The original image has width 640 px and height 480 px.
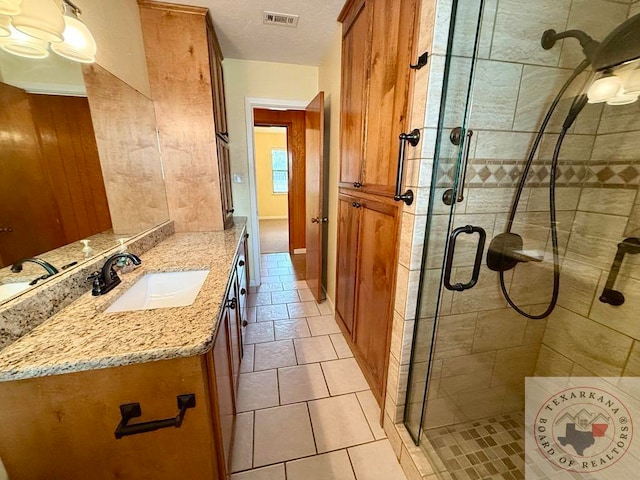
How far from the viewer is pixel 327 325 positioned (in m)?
2.42

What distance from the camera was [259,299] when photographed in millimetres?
2908

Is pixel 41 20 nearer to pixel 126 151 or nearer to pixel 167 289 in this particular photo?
pixel 126 151

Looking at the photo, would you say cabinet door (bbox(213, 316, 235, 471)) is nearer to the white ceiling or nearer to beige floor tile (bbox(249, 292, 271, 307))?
beige floor tile (bbox(249, 292, 271, 307))

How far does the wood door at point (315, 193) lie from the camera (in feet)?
8.04

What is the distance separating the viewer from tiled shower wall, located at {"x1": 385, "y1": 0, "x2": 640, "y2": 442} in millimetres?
1047

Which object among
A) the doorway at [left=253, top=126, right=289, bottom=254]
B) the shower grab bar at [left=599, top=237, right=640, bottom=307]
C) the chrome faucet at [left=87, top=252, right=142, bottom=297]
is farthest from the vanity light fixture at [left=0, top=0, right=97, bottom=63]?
the doorway at [left=253, top=126, right=289, bottom=254]

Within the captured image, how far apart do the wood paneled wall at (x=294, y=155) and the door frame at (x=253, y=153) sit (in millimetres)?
776

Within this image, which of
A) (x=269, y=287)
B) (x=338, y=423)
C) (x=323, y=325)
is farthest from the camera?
(x=269, y=287)

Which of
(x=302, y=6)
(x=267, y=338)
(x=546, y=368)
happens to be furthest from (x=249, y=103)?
(x=546, y=368)

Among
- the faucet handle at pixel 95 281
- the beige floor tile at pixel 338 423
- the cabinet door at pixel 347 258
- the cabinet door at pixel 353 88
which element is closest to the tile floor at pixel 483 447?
the beige floor tile at pixel 338 423

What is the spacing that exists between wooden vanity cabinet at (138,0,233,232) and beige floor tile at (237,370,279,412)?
125cm

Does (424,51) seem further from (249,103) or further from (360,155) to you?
(249,103)

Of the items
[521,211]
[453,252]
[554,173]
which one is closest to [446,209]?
[453,252]

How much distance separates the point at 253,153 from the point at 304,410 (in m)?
2.50
